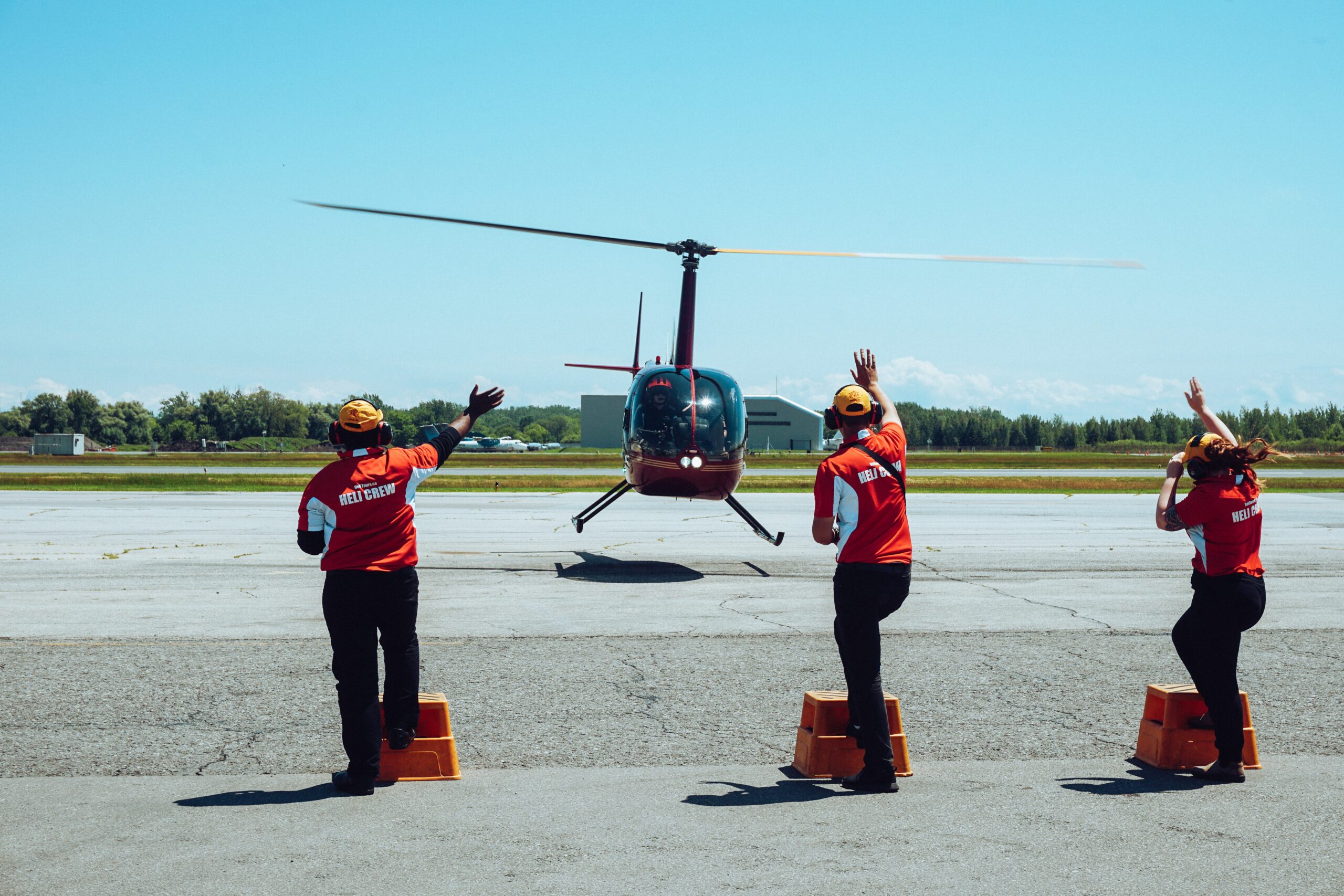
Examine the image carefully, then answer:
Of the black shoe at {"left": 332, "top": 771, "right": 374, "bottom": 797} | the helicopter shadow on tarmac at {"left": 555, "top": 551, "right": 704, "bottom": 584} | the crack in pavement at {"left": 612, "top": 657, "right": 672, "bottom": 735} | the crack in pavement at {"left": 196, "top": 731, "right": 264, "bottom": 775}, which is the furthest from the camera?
the helicopter shadow on tarmac at {"left": 555, "top": 551, "right": 704, "bottom": 584}

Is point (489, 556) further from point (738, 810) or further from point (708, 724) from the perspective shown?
point (738, 810)

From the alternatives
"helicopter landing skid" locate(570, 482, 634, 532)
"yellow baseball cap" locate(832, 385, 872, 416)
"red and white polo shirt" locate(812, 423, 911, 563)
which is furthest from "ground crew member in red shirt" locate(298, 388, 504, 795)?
"helicopter landing skid" locate(570, 482, 634, 532)

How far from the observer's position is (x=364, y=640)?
5.52 metres

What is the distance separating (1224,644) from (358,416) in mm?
4914

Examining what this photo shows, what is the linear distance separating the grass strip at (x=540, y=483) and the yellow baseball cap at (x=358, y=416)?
29646 mm

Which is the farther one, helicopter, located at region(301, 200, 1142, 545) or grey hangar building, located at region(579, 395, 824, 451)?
grey hangar building, located at region(579, 395, 824, 451)

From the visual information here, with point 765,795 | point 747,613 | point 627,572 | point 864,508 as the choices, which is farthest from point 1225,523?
point 627,572

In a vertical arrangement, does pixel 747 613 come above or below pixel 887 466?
below

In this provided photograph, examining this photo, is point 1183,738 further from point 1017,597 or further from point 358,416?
point 1017,597

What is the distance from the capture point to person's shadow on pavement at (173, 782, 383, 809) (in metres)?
5.20

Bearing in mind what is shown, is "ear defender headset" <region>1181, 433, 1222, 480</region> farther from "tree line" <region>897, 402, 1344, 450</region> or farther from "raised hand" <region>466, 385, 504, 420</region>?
"tree line" <region>897, 402, 1344, 450</region>

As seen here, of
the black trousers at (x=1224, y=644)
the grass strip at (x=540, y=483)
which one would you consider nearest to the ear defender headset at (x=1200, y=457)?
the black trousers at (x=1224, y=644)

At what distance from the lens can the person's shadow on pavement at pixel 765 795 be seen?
5273 millimetres

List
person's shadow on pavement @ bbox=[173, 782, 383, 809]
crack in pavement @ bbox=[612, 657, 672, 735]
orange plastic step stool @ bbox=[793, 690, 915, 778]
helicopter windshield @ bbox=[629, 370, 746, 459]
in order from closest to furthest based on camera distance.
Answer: person's shadow on pavement @ bbox=[173, 782, 383, 809] → orange plastic step stool @ bbox=[793, 690, 915, 778] → crack in pavement @ bbox=[612, 657, 672, 735] → helicopter windshield @ bbox=[629, 370, 746, 459]
